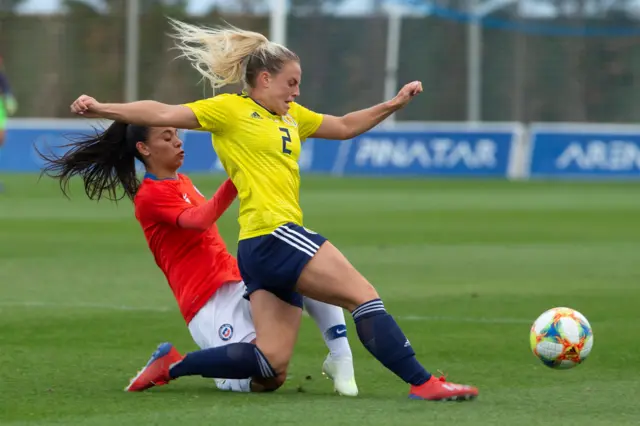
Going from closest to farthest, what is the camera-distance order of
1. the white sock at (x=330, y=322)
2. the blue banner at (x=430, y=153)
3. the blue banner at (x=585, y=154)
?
the white sock at (x=330, y=322) < the blue banner at (x=585, y=154) < the blue banner at (x=430, y=153)

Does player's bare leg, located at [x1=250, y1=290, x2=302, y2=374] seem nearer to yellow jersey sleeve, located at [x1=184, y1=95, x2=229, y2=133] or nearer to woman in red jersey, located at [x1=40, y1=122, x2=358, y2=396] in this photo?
woman in red jersey, located at [x1=40, y1=122, x2=358, y2=396]

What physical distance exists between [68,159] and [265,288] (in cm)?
133

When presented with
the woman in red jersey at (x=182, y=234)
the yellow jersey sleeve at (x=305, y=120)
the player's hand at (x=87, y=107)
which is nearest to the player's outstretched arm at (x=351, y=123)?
the yellow jersey sleeve at (x=305, y=120)

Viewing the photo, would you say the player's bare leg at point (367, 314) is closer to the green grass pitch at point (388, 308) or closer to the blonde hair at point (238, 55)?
the green grass pitch at point (388, 308)

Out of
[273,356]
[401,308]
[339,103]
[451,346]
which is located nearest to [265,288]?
[273,356]

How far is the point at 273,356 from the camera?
6.85 metres

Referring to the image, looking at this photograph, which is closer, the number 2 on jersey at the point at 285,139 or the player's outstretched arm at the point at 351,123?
the number 2 on jersey at the point at 285,139

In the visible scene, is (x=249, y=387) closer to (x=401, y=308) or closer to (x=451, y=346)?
(x=451, y=346)

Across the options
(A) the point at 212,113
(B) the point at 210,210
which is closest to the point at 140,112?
(A) the point at 212,113

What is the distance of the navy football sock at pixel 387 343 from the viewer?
656 centimetres

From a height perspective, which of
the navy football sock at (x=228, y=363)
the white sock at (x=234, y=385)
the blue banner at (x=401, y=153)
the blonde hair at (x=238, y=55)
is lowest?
the blue banner at (x=401, y=153)

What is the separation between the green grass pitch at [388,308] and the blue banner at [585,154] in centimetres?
841

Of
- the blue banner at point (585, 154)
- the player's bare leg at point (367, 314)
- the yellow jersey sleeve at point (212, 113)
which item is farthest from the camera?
the blue banner at point (585, 154)

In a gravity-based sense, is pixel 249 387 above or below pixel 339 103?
above
